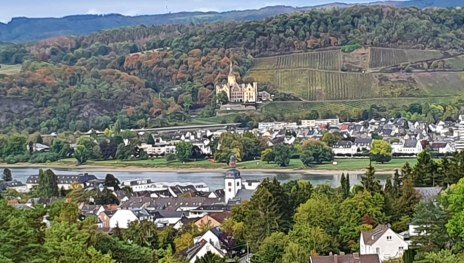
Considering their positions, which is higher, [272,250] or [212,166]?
[272,250]

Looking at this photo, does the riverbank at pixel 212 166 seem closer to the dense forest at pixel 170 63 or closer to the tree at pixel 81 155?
the tree at pixel 81 155

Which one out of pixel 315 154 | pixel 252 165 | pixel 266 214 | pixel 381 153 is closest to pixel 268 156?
Result: pixel 252 165

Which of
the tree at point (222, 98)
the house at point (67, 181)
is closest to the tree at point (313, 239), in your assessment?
the house at point (67, 181)

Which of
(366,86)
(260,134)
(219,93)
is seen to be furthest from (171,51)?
(260,134)

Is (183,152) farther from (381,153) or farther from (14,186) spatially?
(14,186)

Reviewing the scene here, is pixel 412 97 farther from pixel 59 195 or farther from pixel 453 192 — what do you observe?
pixel 453 192
